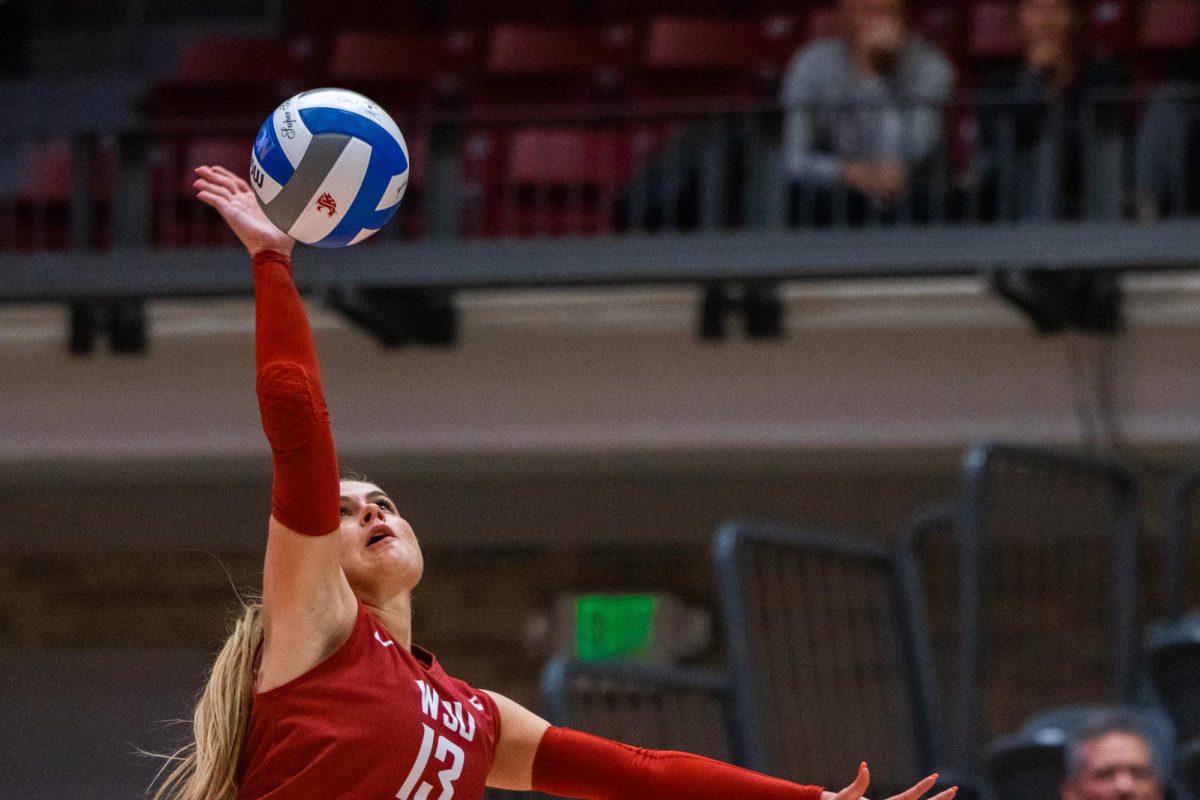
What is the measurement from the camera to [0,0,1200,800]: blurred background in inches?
266

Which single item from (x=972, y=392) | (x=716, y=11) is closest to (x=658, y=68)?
(x=716, y=11)

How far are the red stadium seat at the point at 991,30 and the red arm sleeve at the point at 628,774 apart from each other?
5.72 metres

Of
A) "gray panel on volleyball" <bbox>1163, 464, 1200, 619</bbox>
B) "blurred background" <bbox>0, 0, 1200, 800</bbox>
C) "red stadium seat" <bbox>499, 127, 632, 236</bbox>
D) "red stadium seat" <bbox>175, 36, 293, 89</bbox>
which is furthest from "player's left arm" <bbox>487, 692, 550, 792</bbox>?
"red stadium seat" <bbox>175, 36, 293, 89</bbox>

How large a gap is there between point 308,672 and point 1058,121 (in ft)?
16.3

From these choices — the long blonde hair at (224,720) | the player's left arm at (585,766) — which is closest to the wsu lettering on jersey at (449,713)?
the player's left arm at (585,766)

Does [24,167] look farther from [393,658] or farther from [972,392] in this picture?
[393,658]

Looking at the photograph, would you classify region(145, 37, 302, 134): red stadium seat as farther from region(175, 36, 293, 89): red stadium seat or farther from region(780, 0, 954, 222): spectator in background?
region(780, 0, 954, 222): spectator in background

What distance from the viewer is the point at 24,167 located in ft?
28.6

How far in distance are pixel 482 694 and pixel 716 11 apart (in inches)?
251

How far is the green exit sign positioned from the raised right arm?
6019 mm

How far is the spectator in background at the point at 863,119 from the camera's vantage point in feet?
22.6

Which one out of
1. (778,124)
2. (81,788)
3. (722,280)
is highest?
(778,124)

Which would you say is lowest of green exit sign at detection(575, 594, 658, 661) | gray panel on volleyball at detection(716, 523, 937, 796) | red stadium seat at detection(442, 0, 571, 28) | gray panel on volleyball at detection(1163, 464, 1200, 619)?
green exit sign at detection(575, 594, 658, 661)

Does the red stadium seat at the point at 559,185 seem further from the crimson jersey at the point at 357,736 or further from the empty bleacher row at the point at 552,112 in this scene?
the crimson jersey at the point at 357,736
